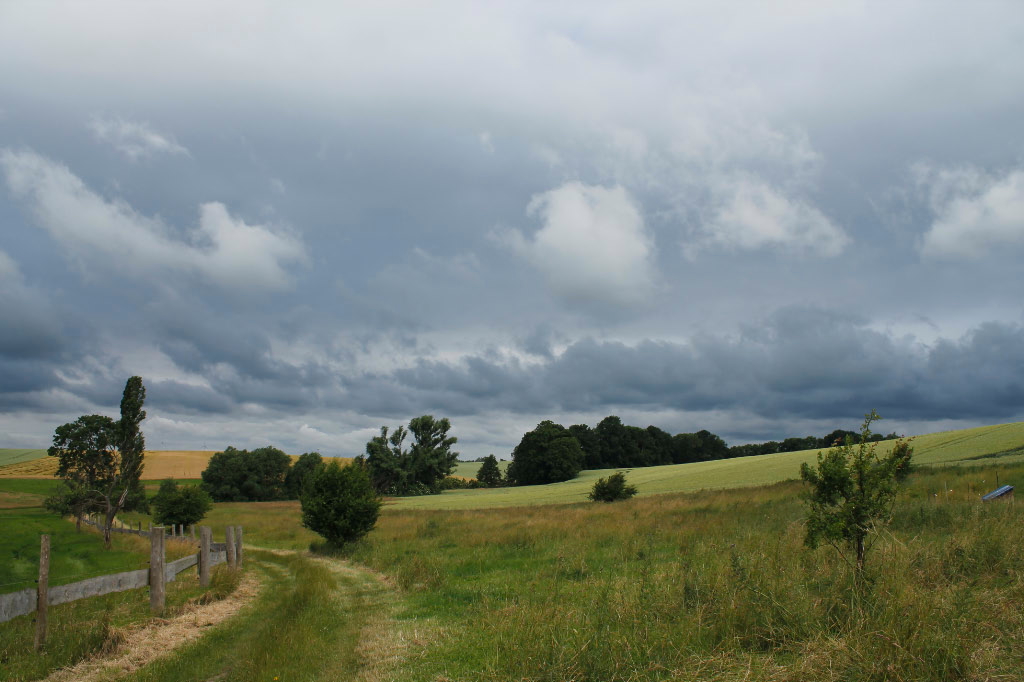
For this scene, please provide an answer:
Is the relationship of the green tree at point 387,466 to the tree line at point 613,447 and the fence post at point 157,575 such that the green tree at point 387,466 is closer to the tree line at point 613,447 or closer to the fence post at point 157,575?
the tree line at point 613,447

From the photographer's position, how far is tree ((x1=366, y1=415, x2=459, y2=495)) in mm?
94625

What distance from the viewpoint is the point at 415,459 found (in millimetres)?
97000

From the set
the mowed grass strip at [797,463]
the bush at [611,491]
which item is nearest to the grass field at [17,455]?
the mowed grass strip at [797,463]

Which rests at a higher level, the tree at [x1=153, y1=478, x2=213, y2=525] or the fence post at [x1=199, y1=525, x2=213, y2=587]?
the fence post at [x1=199, y1=525, x2=213, y2=587]

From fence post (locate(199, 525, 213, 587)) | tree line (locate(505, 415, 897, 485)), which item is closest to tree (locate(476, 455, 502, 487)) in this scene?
tree line (locate(505, 415, 897, 485))

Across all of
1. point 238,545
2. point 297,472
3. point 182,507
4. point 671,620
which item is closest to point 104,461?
point 297,472

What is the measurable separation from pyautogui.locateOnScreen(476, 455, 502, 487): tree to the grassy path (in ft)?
347

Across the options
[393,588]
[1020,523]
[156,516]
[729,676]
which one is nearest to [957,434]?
[1020,523]

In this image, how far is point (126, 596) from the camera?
43.7 ft

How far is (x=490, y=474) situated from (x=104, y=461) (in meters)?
66.3

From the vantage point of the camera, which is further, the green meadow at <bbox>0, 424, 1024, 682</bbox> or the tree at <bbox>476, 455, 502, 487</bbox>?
the tree at <bbox>476, 455, 502, 487</bbox>

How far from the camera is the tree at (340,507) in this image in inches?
1017

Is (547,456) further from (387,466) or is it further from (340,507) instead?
(340,507)

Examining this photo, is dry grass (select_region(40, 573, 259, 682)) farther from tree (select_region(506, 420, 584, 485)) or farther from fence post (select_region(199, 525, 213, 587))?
tree (select_region(506, 420, 584, 485))
